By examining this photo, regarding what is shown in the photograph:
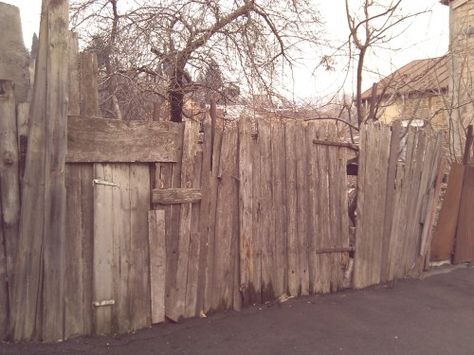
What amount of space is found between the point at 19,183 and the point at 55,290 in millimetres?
858

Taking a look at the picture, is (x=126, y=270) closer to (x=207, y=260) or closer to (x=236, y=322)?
(x=207, y=260)

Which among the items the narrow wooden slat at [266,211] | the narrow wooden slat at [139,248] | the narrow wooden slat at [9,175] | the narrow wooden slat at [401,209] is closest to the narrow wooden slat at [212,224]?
the narrow wooden slat at [266,211]

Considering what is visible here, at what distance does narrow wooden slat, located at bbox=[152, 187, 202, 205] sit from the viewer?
4062mm

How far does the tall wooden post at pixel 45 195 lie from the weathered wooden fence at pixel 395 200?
340cm

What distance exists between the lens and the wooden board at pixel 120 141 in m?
3.72

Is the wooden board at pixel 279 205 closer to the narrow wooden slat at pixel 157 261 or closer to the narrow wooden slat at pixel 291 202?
the narrow wooden slat at pixel 291 202

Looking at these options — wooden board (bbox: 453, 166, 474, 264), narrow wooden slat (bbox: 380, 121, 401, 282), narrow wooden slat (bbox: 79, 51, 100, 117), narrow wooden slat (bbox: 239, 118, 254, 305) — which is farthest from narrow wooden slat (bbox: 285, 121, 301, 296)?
wooden board (bbox: 453, 166, 474, 264)

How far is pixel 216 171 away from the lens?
4453mm

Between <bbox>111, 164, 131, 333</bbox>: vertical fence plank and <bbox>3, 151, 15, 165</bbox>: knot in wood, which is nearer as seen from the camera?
<bbox>3, 151, 15, 165</bbox>: knot in wood

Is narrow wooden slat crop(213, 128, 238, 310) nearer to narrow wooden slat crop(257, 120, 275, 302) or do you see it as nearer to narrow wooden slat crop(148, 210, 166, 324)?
narrow wooden slat crop(257, 120, 275, 302)

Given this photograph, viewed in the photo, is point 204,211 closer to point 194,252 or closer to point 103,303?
point 194,252

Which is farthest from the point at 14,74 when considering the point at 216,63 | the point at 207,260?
the point at 216,63

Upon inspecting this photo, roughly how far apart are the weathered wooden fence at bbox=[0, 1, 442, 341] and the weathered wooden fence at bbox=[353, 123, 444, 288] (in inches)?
1.0

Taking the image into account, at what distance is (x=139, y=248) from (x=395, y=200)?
3375mm
